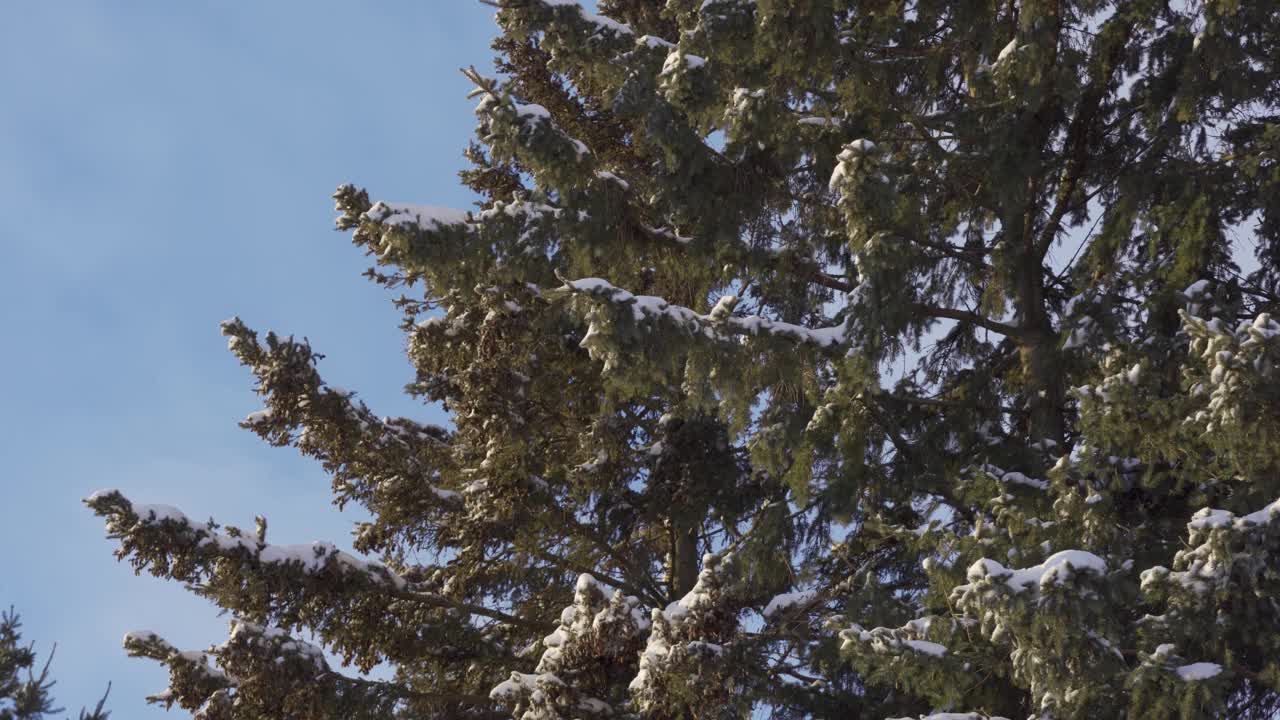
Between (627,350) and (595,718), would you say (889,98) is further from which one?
(595,718)

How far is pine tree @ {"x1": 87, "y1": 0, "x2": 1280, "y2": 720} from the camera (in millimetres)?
7059

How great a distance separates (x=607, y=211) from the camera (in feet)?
30.0

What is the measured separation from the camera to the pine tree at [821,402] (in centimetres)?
706

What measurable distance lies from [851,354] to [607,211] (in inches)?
86.0

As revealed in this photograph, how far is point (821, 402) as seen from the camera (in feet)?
30.5

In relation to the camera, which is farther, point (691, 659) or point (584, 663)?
point (584, 663)

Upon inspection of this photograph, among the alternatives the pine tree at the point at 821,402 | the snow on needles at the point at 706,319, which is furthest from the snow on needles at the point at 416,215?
the snow on needles at the point at 706,319

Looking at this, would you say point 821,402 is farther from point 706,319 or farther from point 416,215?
point 416,215

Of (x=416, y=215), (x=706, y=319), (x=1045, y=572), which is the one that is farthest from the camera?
(x=416, y=215)

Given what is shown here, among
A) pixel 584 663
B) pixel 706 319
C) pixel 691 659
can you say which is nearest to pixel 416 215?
pixel 706 319

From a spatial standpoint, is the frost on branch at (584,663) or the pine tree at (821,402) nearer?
the pine tree at (821,402)

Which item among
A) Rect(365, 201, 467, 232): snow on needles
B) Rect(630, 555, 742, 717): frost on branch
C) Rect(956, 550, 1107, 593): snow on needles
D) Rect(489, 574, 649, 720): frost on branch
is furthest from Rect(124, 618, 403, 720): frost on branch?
Rect(956, 550, 1107, 593): snow on needles

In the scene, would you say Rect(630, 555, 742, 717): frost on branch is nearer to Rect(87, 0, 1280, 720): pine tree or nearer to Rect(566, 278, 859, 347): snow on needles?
Rect(87, 0, 1280, 720): pine tree

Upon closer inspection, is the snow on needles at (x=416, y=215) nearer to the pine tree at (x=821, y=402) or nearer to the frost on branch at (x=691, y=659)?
the pine tree at (x=821, y=402)
